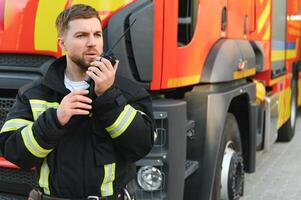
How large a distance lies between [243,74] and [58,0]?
1801 mm

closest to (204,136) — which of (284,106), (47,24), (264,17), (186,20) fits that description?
(186,20)

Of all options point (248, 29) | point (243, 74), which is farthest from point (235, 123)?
point (248, 29)

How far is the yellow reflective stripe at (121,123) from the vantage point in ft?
7.14

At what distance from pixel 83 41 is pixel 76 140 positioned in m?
0.40

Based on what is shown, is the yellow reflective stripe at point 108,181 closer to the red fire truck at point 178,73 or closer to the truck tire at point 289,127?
the red fire truck at point 178,73

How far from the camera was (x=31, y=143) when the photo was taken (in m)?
2.12

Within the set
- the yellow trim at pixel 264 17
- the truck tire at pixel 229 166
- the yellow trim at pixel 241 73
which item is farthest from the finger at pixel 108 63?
the yellow trim at pixel 264 17

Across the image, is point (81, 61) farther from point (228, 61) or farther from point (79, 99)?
point (228, 61)

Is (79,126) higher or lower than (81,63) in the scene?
lower

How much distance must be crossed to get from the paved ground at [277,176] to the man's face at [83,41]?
10.9 ft

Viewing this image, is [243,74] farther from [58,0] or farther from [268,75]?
[58,0]

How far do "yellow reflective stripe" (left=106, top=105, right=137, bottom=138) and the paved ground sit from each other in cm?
319

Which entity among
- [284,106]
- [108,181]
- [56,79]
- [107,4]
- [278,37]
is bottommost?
[284,106]

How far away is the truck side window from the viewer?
324 centimetres
